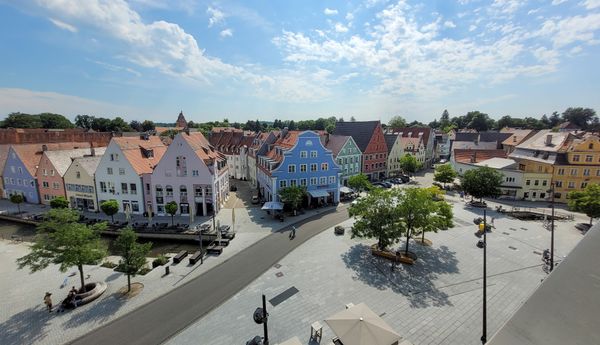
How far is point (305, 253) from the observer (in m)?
27.0

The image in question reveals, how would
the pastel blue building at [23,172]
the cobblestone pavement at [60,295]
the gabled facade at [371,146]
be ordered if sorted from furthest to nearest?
the gabled facade at [371,146], the pastel blue building at [23,172], the cobblestone pavement at [60,295]

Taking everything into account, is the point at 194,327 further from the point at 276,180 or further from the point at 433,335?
the point at 276,180

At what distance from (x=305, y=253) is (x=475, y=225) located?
2340cm

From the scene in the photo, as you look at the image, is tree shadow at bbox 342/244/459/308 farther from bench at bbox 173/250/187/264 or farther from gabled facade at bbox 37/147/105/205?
gabled facade at bbox 37/147/105/205

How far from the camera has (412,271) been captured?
75.9 feet

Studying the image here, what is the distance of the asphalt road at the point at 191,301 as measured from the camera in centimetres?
1642

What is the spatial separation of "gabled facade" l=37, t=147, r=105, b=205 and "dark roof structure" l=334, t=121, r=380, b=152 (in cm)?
5431

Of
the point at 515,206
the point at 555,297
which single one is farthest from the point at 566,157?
the point at 555,297

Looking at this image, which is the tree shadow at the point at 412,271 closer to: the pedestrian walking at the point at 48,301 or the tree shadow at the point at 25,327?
the tree shadow at the point at 25,327

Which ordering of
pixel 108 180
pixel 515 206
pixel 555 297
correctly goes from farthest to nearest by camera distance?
pixel 515 206 < pixel 108 180 < pixel 555 297

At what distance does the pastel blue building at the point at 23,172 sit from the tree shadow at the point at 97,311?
4049 cm

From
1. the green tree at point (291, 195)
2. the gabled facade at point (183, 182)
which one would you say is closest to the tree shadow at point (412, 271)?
the green tree at point (291, 195)

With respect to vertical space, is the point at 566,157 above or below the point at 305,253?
above

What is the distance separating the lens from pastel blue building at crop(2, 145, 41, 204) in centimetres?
4566
